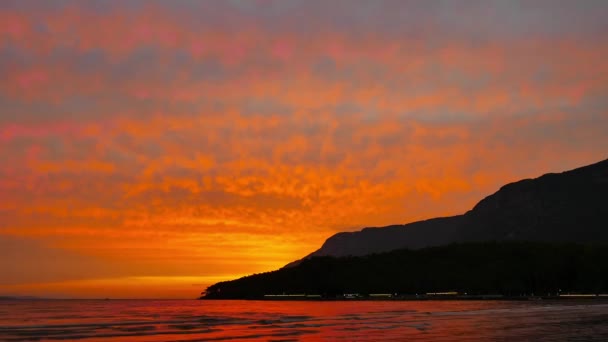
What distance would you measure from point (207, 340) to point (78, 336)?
67.6ft

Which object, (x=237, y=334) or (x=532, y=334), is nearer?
(x=532, y=334)

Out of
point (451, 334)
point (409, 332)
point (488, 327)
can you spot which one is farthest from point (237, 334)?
point (488, 327)

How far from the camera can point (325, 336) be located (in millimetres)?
72812

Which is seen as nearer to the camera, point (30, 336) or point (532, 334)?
point (532, 334)

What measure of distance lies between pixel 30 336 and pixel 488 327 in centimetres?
5838

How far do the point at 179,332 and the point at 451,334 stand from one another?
116 ft

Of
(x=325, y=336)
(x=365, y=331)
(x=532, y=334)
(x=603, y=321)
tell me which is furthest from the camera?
(x=603, y=321)

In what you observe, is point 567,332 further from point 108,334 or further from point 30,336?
point 30,336

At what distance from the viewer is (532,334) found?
67.8m

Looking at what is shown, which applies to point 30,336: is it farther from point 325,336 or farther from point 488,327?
point 488,327

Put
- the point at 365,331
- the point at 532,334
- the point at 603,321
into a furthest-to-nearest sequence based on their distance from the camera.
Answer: the point at 603,321 < the point at 365,331 < the point at 532,334

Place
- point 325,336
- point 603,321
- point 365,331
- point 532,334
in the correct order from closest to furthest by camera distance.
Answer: point 532,334 → point 325,336 → point 365,331 → point 603,321

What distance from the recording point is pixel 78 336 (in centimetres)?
7881

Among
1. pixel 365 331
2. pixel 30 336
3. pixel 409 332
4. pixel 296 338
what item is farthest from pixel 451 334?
pixel 30 336
